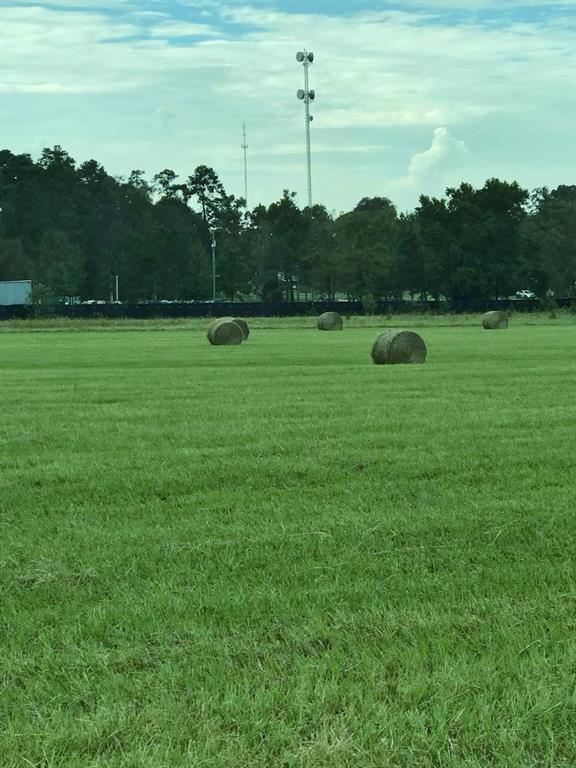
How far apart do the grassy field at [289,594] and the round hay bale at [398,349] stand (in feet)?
44.5

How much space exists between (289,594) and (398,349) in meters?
21.6

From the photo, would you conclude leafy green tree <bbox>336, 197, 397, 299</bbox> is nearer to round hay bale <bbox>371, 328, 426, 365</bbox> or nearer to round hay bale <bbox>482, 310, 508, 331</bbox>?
round hay bale <bbox>482, 310, 508, 331</bbox>

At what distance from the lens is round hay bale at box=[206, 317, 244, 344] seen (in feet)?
129

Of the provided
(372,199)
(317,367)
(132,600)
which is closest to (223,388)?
(317,367)

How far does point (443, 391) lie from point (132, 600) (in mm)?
13042

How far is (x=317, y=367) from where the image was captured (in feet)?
85.1

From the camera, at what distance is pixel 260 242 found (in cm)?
12725

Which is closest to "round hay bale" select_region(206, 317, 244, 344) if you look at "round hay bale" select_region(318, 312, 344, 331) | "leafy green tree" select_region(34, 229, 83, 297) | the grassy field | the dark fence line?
"round hay bale" select_region(318, 312, 344, 331)

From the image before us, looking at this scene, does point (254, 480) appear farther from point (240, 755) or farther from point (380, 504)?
point (240, 755)

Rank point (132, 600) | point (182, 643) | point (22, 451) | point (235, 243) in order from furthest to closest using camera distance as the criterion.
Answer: point (235, 243) → point (22, 451) → point (132, 600) → point (182, 643)

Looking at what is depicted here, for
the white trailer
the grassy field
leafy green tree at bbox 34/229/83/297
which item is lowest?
the grassy field

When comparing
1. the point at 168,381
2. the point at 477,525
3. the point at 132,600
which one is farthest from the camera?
the point at 168,381

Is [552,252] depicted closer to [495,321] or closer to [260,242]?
[260,242]

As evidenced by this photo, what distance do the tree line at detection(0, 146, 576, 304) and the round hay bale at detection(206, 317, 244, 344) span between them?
177ft
